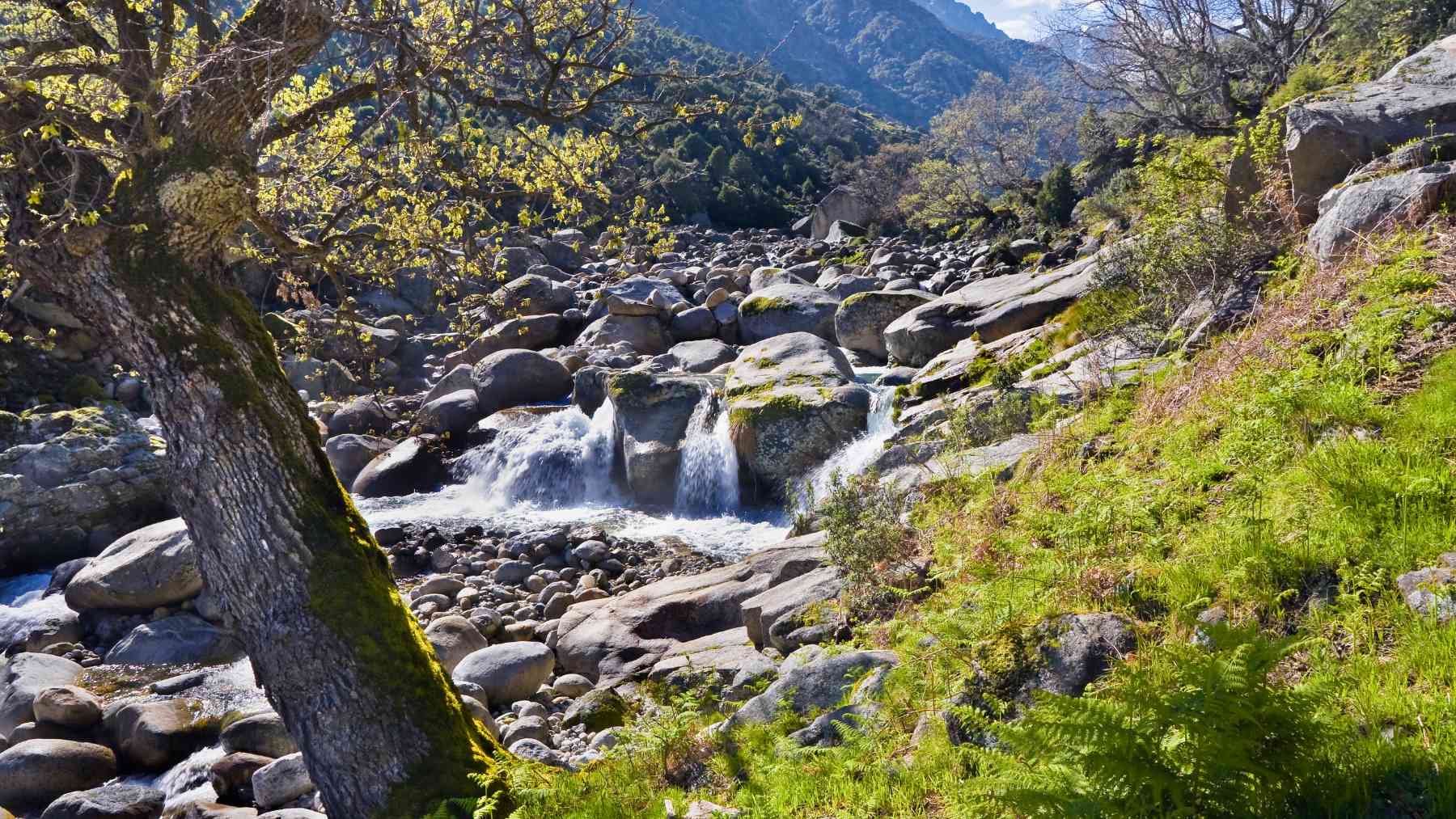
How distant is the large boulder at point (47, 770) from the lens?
23.4ft

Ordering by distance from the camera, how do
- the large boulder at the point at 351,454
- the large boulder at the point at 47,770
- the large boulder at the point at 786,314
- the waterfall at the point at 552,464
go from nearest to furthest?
the large boulder at the point at 47,770 < the waterfall at the point at 552,464 < the large boulder at the point at 351,454 < the large boulder at the point at 786,314

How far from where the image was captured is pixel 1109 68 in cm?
2333

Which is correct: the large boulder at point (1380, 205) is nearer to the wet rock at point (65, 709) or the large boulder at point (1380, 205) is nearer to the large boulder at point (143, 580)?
the wet rock at point (65, 709)

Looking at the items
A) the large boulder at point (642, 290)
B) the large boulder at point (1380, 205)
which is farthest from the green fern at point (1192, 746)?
the large boulder at point (642, 290)

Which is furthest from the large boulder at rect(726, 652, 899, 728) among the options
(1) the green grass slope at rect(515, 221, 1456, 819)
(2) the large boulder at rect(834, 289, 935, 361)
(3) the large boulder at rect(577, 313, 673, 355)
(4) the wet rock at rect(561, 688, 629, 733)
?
(3) the large boulder at rect(577, 313, 673, 355)

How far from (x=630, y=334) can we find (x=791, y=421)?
9142 millimetres

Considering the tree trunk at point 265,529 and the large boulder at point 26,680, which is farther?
the large boulder at point 26,680

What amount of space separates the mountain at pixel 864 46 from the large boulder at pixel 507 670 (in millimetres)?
119551

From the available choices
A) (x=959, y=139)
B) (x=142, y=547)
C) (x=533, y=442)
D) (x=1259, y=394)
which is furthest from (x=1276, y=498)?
(x=959, y=139)

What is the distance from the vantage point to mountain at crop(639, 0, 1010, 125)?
13600 cm

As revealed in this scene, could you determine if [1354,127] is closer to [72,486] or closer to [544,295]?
[72,486]

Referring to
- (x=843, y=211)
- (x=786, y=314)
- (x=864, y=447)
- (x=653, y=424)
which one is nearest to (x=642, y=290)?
(x=786, y=314)

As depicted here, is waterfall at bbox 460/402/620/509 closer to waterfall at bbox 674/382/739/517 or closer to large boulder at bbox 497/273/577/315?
waterfall at bbox 674/382/739/517

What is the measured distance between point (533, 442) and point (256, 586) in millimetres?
11914
